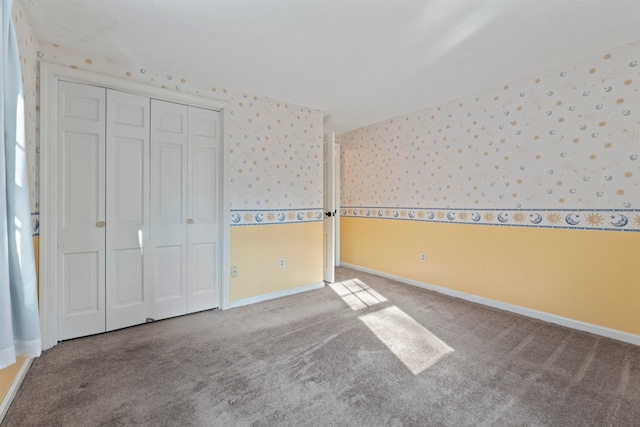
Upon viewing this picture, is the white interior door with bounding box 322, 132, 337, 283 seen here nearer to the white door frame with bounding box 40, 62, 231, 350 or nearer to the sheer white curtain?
the white door frame with bounding box 40, 62, 231, 350

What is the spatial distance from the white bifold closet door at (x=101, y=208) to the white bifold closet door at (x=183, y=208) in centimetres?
10

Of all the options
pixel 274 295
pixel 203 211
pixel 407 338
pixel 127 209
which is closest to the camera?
pixel 407 338

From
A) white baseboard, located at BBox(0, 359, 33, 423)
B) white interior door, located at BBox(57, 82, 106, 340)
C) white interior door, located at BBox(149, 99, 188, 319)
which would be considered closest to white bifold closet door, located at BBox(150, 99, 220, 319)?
A: white interior door, located at BBox(149, 99, 188, 319)

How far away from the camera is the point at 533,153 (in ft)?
8.90

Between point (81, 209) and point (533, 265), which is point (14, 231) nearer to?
point (81, 209)

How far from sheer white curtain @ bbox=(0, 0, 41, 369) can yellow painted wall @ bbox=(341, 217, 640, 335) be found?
353 centimetres

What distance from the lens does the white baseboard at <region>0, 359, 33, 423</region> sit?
147 centimetres

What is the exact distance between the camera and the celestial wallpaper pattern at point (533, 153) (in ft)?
7.44

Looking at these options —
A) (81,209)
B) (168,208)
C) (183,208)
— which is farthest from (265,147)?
(81,209)

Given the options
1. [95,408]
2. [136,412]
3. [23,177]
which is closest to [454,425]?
[136,412]

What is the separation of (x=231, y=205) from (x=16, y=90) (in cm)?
184

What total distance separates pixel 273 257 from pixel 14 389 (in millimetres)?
2139

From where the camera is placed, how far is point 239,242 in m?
3.06

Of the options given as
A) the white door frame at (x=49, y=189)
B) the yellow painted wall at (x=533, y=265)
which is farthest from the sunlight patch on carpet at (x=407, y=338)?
the white door frame at (x=49, y=189)
